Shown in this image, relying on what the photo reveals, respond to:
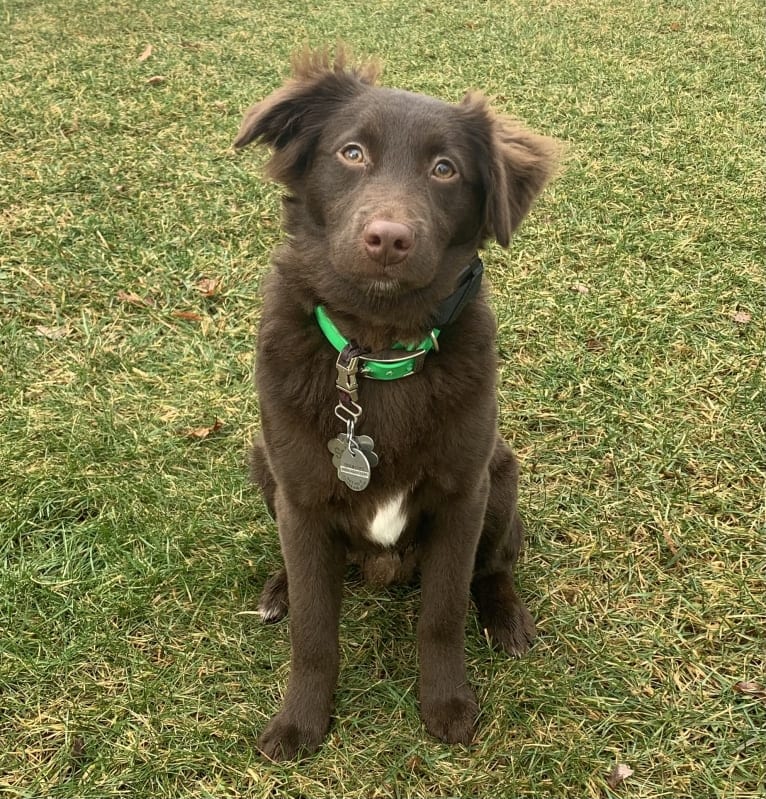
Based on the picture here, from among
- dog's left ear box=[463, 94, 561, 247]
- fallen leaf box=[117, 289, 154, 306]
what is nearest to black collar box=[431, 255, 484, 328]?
dog's left ear box=[463, 94, 561, 247]

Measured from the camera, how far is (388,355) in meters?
2.10

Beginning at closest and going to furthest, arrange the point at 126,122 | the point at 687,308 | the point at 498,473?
the point at 498,473
the point at 687,308
the point at 126,122

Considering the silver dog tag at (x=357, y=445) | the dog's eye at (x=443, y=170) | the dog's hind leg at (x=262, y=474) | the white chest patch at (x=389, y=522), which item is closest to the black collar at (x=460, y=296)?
the dog's eye at (x=443, y=170)

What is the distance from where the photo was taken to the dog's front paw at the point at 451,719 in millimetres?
2275

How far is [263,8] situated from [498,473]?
28.3 feet

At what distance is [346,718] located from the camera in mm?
2336

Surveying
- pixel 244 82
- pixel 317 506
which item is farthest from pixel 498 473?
pixel 244 82

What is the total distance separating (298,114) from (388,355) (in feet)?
2.29

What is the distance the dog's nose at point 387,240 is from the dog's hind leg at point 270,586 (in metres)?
0.98

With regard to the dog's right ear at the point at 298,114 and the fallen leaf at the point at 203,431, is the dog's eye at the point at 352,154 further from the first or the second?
the fallen leaf at the point at 203,431

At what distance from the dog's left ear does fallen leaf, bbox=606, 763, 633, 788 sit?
58.2 inches

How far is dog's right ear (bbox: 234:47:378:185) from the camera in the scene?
6.91ft

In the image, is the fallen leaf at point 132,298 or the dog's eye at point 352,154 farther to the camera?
the fallen leaf at point 132,298

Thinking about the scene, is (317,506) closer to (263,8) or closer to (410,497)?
(410,497)
